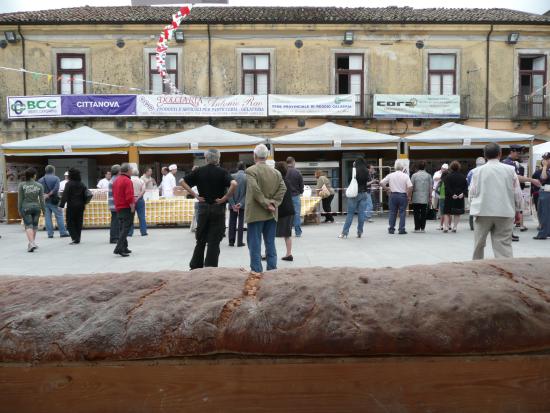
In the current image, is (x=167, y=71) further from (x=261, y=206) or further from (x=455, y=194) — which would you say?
(x=261, y=206)

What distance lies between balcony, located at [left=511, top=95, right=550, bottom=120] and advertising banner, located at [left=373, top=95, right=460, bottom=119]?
9.11ft

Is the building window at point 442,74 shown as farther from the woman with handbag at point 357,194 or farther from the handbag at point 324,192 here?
the woman with handbag at point 357,194

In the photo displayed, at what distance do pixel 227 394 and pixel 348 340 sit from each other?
0.37 metres

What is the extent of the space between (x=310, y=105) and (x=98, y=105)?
848 cm

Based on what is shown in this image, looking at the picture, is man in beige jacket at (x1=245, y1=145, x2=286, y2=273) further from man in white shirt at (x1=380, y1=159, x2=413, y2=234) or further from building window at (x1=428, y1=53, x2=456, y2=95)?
building window at (x1=428, y1=53, x2=456, y2=95)

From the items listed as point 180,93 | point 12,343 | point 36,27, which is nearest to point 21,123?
point 36,27

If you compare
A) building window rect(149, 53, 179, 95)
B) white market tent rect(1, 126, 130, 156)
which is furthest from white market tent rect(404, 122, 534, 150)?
building window rect(149, 53, 179, 95)

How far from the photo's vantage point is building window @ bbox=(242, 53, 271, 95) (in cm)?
2033

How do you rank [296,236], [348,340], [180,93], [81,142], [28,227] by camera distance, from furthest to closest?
[180,93]
[81,142]
[296,236]
[28,227]
[348,340]

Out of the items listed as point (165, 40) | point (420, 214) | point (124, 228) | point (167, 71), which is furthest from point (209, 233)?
point (167, 71)

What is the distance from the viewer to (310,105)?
1950cm

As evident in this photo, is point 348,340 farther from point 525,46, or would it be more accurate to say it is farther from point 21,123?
point 525,46

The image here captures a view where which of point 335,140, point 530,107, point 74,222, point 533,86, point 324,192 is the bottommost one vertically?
point 74,222

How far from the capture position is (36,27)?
19.7 m
